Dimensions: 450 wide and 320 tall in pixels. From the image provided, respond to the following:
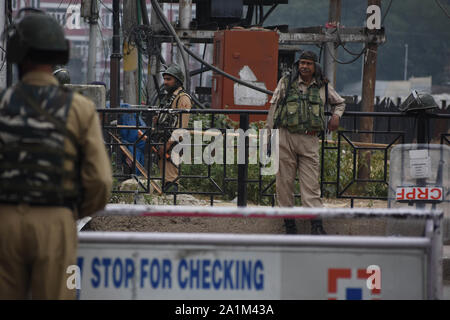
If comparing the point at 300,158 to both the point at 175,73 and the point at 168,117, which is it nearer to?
the point at 168,117

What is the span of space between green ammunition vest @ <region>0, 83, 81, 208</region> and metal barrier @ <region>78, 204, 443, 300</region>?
432mm

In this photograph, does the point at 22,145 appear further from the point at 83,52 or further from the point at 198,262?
the point at 83,52

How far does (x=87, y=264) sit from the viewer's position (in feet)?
12.6

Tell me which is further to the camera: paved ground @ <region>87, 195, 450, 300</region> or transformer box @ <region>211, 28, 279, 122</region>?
transformer box @ <region>211, 28, 279, 122</region>

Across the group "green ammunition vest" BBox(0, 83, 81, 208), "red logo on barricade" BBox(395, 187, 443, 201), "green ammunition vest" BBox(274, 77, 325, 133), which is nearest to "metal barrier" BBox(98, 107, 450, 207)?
"green ammunition vest" BBox(274, 77, 325, 133)

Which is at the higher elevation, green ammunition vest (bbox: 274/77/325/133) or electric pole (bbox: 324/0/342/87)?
electric pole (bbox: 324/0/342/87)

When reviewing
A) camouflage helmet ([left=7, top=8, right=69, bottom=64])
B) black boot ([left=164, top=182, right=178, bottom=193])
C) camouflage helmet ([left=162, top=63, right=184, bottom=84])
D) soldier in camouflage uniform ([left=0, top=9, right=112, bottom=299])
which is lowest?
black boot ([left=164, top=182, right=178, bottom=193])

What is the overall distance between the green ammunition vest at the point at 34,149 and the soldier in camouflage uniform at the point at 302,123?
462cm

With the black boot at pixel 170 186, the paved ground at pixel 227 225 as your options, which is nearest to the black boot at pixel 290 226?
the paved ground at pixel 227 225

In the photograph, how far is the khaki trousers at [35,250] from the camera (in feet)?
11.3

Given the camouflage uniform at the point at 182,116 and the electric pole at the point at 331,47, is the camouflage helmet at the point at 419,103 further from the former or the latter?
the electric pole at the point at 331,47

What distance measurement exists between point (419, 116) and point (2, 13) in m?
5.80

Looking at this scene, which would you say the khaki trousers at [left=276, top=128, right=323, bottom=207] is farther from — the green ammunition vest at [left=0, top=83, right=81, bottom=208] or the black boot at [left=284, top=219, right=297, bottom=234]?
the green ammunition vest at [left=0, top=83, right=81, bottom=208]

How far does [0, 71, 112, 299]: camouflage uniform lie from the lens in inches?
135
